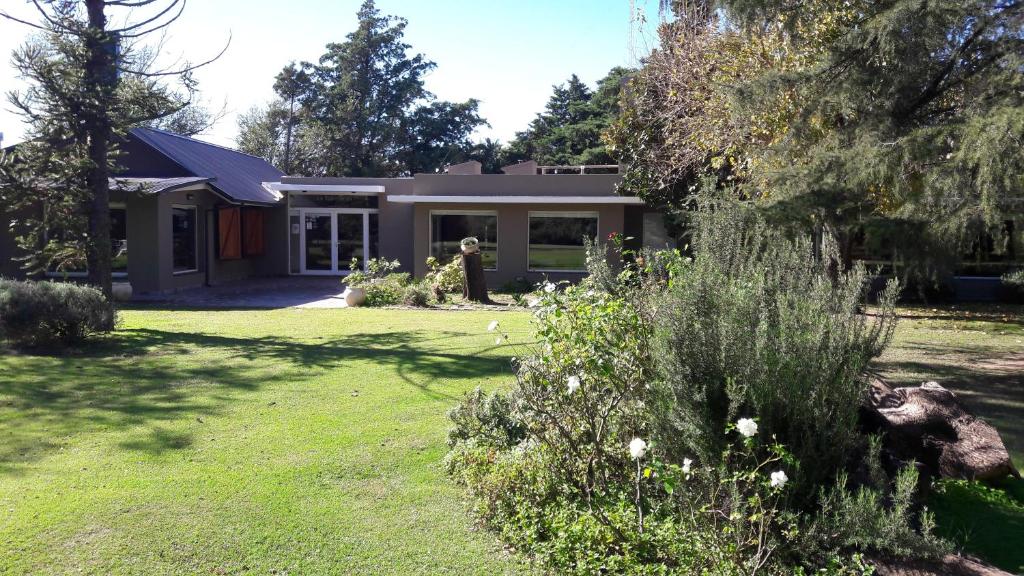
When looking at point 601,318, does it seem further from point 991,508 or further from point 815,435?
point 991,508

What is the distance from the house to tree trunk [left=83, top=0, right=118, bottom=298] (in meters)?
5.70

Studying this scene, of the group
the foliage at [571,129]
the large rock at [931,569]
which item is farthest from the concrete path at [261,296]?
the foliage at [571,129]

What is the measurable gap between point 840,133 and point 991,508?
5.61 metres

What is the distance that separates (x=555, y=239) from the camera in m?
23.4

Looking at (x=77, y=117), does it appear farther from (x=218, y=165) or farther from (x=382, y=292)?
(x=218, y=165)

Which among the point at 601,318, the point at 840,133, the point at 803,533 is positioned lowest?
the point at 803,533

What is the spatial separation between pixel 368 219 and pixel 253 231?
3.76 metres

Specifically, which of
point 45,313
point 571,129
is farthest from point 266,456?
point 571,129

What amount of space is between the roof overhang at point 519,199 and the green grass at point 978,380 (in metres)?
7.87

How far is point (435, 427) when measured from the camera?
278 inches

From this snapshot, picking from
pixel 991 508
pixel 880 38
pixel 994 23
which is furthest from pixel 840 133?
pixel 991 508

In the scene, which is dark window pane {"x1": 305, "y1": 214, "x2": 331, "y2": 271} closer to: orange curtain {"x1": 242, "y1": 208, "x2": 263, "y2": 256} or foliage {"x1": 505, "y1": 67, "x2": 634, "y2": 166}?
orange curtain {"x1": 242, "y1": 208, "x2": 263, "y2": 256}

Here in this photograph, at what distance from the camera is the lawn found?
448 centimetres

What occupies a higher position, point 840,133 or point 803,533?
point 840,133
